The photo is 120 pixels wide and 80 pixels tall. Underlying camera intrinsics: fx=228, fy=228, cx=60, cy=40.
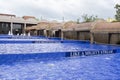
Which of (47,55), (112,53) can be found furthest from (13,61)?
(112,53)

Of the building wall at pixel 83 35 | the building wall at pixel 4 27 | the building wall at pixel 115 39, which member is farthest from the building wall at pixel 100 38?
the building wall at pixel 4 27

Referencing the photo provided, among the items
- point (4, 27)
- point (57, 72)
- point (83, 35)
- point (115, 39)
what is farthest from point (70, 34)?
point (57, 72)

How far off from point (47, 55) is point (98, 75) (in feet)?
13.4

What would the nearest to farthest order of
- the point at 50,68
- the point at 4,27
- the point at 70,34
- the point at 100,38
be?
the point at 50,68
the point at 100,38
the point at 70,34
the point at 4,27

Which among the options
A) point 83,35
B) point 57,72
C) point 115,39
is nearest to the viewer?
point 57,72

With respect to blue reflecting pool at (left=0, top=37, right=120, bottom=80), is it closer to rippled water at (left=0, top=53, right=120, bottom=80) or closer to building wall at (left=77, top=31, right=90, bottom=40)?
rippled water at (left=0, top=53, right=120, bottom=80)

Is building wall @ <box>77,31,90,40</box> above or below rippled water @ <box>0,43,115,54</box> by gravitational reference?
above

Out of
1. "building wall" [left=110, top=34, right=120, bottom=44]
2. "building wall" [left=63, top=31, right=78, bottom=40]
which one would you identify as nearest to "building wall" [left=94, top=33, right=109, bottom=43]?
"building wall" [left=110, top=34, right=120, bottom=44]

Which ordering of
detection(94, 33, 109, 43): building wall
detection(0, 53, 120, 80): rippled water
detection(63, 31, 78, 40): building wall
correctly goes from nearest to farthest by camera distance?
detection(0, 53, 120, 80): rippled water
detection(94, 33, 109, 43): building wall
detection(63, 31, 78, 40): building wall

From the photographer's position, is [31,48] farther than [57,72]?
Yes

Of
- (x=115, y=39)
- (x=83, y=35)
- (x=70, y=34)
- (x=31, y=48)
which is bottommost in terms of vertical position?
(x=31, y=48)

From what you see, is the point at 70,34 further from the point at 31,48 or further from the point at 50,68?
the point at 50,68

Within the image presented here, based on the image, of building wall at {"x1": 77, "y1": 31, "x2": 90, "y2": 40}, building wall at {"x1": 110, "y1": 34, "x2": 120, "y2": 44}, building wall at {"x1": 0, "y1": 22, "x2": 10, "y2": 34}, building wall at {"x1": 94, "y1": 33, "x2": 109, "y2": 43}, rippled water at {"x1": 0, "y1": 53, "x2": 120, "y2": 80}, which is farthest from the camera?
building wall at {"x1": 0, "y1": 22, "x2": 10, "y2": 34}

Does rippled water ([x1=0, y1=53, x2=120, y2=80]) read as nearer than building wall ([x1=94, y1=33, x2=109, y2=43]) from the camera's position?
Yes
